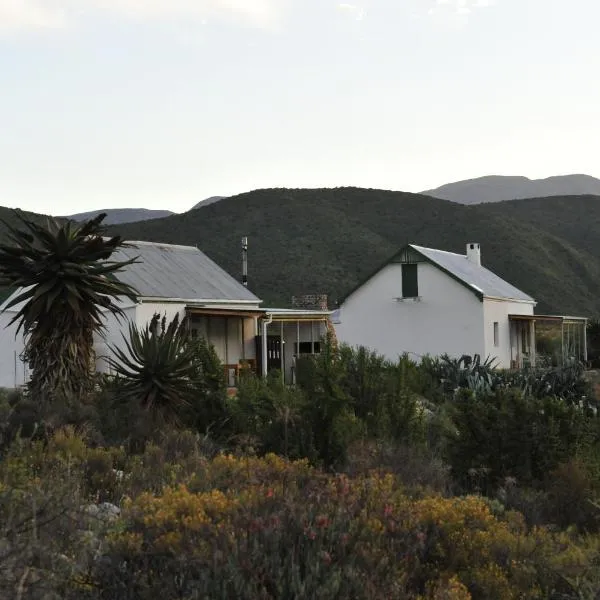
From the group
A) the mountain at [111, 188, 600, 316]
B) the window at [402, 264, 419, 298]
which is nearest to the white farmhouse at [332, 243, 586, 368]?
the window at [402, 264, 419, 298]

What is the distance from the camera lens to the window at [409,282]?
31.1 meters

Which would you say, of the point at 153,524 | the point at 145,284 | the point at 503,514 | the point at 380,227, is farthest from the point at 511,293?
the point at 380,227

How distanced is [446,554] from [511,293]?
30816mm

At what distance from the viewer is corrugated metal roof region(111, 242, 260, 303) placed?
2394 cm

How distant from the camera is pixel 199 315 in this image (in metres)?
25.1

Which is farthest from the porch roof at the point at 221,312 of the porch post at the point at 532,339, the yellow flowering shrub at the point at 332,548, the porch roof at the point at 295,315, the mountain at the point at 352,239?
the mountain at the point at 352,239

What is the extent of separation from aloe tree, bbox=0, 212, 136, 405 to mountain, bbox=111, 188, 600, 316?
160 ft

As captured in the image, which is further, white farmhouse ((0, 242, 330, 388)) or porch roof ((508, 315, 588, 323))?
porch roof ((508, 315, 588, 323))

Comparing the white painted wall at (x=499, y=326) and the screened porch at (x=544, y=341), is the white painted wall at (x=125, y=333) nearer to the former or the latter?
the white painted wall at (x=499, y=326)

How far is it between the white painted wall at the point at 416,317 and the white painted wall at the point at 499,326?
0.52m

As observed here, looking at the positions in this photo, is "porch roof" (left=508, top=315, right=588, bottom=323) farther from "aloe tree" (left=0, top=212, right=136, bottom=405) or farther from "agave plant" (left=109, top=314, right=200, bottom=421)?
"aloe tree" (left=0, top=212, right=136, bottom=405)

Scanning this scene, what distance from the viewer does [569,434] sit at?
10.4 meters

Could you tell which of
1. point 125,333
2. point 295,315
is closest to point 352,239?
point 295,315

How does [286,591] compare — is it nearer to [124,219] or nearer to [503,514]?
[503,514]
